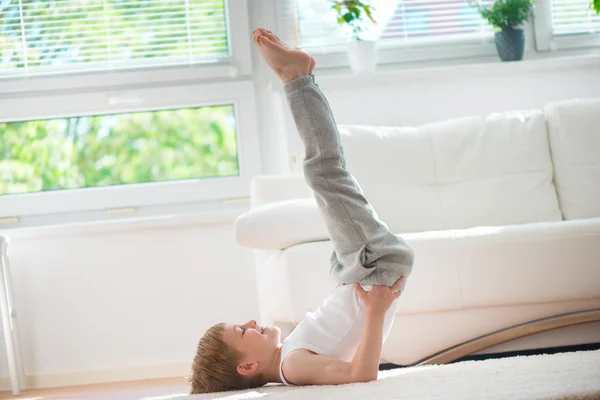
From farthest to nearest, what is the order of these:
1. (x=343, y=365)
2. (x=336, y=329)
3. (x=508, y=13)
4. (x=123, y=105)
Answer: (x=123, y=105), (x=508, y=13), (x=336, y=329), (x=343, y=365)

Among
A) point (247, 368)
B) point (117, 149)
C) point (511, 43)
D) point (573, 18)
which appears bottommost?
point (247, 368)

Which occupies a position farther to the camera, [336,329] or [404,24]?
[404,24]

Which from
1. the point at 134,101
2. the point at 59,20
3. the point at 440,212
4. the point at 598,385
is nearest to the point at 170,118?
the point at 134,101

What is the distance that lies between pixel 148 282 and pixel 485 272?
63.4 inches

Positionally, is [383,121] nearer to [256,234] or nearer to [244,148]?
[244,148]

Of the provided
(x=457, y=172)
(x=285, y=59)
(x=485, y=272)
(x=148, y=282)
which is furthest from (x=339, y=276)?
(x=148, y=282)

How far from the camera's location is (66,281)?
3393 millimetres

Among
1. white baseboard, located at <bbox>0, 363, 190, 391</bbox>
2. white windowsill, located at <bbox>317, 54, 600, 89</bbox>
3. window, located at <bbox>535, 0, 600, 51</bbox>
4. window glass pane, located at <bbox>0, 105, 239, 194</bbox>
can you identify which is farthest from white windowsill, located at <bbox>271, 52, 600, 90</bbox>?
white baseboard, located at <bbox>0, 363, 190, 391</bbox>

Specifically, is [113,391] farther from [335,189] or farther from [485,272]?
[335,189]

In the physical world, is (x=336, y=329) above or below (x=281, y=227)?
below

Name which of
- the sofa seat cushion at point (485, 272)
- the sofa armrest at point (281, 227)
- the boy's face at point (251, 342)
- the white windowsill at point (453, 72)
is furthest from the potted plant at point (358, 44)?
the boy's face at point (251, 342)

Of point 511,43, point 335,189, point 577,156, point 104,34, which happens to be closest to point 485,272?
point 335,189

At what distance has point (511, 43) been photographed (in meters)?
3.54

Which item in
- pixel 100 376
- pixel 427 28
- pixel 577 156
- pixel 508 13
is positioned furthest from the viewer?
pixel 427 28
